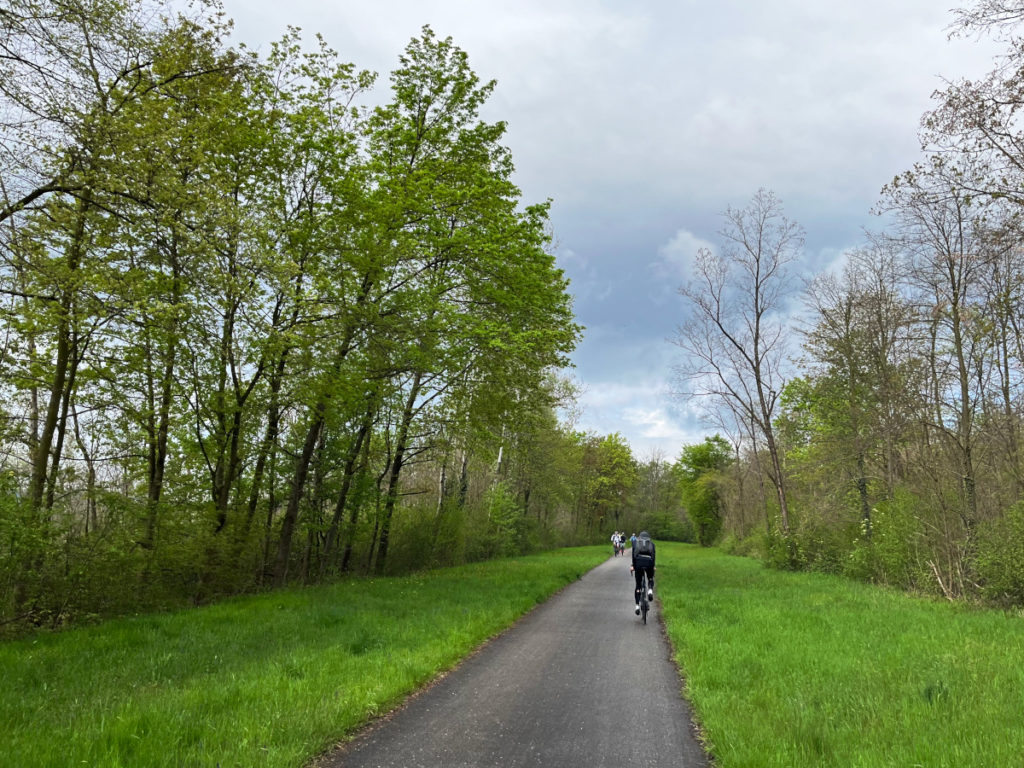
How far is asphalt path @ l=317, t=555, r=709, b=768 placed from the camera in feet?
14.4

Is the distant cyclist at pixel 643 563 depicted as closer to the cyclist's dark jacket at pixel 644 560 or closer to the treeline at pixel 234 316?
the cyclist's dark jacket at pixel 644 560

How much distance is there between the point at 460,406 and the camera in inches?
687

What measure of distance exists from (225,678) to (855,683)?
22.5 feet

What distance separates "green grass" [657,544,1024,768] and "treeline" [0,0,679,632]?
8251 mm

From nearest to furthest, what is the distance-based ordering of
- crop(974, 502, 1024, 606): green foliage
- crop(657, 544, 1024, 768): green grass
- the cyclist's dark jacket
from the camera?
crop(657, 544, 1024, 768): green grass < crop(974, 502, 1024, 606): green foliage < the cyclist's dark jacket

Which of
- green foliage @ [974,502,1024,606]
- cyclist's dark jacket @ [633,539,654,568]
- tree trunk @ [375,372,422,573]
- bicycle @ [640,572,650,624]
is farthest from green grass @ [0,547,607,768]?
green foliage @ [974,502,1024,606]

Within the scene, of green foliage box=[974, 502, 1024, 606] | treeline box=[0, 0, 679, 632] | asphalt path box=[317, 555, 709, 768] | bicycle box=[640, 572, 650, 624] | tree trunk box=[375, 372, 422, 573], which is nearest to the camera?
asphalt path box=[317, 555, 709, 768]

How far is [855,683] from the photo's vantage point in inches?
231

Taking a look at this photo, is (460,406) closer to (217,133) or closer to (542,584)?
(542,584)

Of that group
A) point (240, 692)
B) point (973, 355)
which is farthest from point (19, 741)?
point (973, 355)

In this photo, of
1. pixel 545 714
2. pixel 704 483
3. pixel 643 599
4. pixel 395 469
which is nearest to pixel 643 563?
pixel 643 599

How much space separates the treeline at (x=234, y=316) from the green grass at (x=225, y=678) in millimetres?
2287

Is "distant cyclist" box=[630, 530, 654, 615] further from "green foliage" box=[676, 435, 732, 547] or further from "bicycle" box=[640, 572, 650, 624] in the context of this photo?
"green foliage" box=[676, 435, 732, 547]

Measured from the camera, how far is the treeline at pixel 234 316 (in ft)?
25.1
